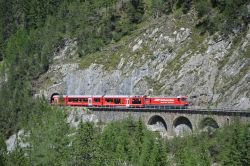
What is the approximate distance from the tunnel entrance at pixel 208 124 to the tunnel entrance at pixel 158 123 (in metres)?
8.28

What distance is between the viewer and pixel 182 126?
74.8 m

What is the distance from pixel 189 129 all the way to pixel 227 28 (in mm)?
20637

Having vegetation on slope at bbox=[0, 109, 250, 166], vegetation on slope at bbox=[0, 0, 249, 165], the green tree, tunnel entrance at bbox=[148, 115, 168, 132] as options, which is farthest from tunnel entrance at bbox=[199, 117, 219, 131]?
the green tree

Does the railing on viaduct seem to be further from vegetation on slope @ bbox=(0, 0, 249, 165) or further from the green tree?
the green tree

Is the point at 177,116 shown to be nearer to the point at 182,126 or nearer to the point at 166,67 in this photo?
the point at 182,126

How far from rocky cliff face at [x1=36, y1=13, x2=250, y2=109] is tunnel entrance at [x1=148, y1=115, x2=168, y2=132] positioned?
5.55 m

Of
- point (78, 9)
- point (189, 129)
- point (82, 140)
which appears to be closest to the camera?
point (82, 140)

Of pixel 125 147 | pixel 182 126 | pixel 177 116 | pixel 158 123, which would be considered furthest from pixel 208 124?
pixel 125 147

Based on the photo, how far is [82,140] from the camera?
167 feet

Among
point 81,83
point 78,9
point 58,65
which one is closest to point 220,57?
point 81,83

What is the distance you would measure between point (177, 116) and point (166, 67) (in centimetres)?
1623

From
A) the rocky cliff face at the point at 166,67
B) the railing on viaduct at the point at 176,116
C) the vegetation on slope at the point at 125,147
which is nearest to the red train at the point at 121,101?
the railing on viaduct at the point at 176,116

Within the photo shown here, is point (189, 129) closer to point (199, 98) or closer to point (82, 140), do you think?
point (199, 98)

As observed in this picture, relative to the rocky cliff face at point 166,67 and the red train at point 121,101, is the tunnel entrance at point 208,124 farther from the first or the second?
the red train at point 121,101
